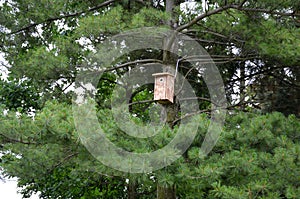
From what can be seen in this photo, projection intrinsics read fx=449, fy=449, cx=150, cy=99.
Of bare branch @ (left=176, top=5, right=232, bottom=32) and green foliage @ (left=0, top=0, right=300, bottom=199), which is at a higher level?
bare branch @ (left=176, top=5, right=232, bottom=32)

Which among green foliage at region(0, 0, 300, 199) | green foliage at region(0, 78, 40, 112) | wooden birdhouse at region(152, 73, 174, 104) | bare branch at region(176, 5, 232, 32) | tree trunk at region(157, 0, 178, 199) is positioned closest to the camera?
green foliage at region(0, 0, 300, 199)

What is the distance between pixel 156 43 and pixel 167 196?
1.94 meters

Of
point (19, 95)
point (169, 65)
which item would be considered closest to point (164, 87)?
point (169, 65)

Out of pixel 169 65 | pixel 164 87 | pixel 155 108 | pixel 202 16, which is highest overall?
pixel 202 16

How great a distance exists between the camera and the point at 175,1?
587 centimetres

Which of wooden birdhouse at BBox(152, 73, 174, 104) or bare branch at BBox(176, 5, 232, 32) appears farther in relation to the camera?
bare branch at BBox(176, 5, 232, 32)

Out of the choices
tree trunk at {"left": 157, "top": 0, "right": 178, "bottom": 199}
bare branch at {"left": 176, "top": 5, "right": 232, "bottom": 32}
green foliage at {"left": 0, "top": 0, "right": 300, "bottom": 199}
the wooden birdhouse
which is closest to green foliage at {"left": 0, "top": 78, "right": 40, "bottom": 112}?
green foliage at {"left": 0, "top": 0, "right": 300, "bottom": 199}

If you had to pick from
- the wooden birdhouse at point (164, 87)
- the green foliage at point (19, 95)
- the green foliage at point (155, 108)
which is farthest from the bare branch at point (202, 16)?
the green foliage at point (19, 95)

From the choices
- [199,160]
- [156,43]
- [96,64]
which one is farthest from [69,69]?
[199,160]

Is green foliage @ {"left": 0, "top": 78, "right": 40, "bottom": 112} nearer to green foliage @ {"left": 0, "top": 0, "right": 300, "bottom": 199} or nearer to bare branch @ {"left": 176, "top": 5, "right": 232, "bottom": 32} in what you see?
green foliage @ {"left": 0, "top": 0, "right": 300, "bottom": 199}

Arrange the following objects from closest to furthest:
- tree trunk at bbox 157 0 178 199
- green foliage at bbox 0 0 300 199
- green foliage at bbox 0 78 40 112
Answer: green foliage at bbox 0 0 300 199 → tree trunk at bbox 157 0 178 199 → green foliage at bbox 0 78 40 112

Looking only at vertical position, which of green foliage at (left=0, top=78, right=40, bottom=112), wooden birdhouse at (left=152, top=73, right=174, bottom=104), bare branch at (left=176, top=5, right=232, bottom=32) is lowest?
wooden birdhouse at (left=152, top=73, right=174, bottom=104)

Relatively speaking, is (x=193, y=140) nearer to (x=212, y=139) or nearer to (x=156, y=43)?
(x=212, y=139)

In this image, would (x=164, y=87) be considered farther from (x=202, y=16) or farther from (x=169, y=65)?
(x=169, y=65)
